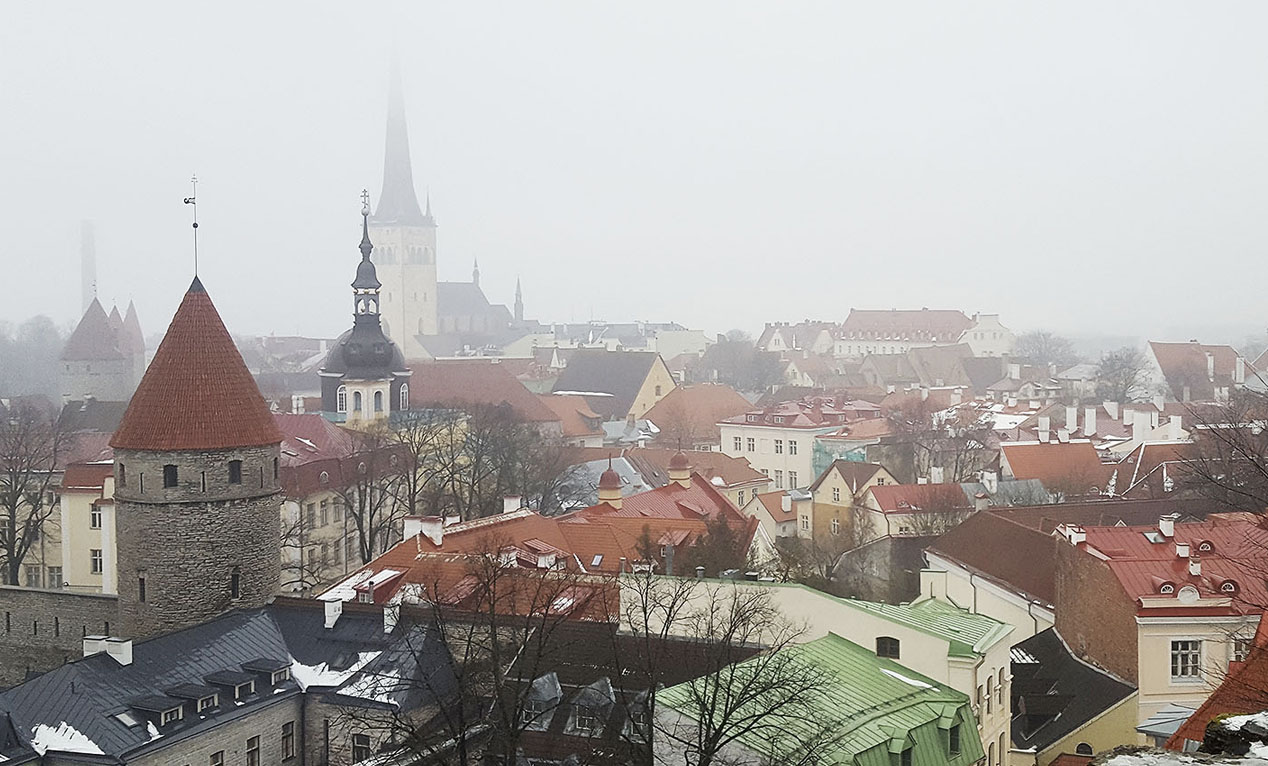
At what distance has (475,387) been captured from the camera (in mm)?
82812

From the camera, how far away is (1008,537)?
33.2 meters

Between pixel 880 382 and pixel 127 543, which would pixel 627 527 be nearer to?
pixel 127 543

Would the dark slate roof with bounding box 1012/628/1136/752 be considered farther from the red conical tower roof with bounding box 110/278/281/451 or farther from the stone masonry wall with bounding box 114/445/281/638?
the red conical tower roof with bounding box 110/278/281/451

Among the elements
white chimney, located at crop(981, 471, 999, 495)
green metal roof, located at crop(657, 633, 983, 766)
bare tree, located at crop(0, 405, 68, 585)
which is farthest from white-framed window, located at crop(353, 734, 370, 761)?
white chimney, located at crop(981, 471, 999, 495)

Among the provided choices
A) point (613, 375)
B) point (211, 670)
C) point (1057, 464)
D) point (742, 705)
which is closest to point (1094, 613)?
point (742, 705)

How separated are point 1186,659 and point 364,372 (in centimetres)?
3786

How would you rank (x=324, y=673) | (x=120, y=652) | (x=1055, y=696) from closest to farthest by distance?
(x=120, y=652) → (x=324, y=673) → (x=1055, y=696)

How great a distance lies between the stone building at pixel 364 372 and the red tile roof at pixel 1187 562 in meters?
33.5

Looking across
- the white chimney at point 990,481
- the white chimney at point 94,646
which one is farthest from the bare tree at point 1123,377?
the white chimney at point 94,646

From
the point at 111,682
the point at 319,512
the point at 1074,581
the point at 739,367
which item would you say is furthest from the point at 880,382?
the point at 111,682

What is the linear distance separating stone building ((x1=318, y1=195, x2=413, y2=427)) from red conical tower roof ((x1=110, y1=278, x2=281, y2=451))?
2676 cm

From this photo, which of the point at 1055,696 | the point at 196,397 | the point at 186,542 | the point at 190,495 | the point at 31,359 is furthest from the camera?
the point at 31,359

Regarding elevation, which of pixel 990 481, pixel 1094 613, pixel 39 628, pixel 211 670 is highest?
pixel 990 481

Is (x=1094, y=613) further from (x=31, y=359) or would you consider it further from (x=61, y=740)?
(x=31, y=359)
